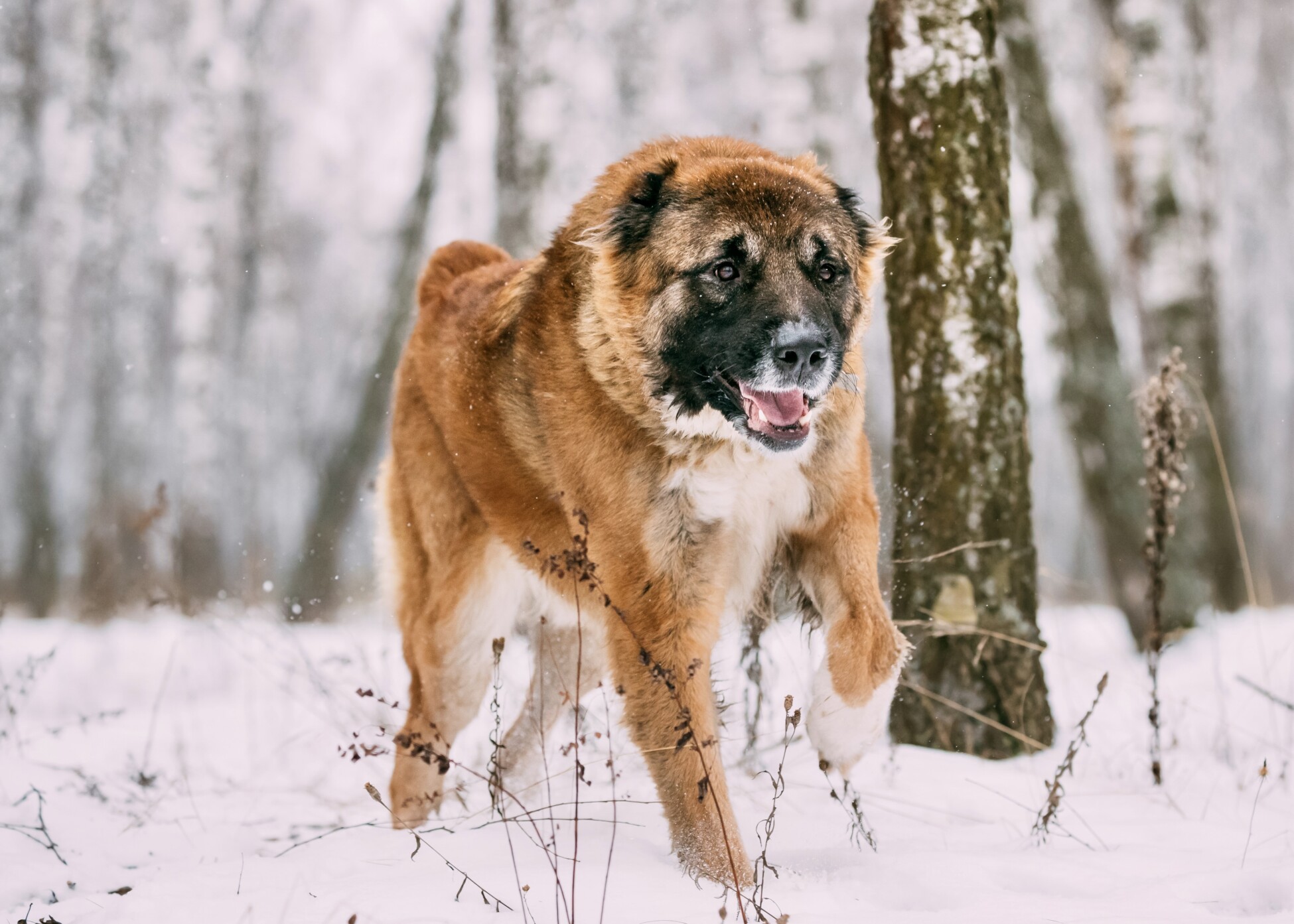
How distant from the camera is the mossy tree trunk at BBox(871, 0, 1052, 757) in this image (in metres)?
3.91

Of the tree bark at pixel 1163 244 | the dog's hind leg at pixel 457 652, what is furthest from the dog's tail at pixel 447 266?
the tree bark at pixel 1163 244

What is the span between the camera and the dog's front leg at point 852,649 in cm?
307

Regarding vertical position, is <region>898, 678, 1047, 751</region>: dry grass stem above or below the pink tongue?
below

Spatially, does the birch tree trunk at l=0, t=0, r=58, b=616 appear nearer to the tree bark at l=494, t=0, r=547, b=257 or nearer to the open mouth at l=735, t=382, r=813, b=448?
the tree bark at l=494, t=0, r=547, b=257

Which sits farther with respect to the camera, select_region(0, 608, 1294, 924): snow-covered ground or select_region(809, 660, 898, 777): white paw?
select_region(809, 660, 898, 777): white paw

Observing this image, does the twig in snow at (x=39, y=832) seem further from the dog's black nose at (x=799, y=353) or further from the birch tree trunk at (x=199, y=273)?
the birch tree trunk at (x=199, y=273)

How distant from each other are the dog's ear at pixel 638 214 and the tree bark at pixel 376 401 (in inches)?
338

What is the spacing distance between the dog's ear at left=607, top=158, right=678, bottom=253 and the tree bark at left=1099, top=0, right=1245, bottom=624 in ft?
18.1

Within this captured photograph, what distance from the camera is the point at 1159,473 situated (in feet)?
11.0

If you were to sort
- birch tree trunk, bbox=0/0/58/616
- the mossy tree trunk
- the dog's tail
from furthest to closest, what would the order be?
1. birch tree trunk, bbox=0/0/58/616
2. the dog's tail
3. the mossy tree trunk

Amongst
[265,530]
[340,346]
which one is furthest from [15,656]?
[340,346]

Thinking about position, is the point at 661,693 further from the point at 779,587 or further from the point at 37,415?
the point at 37,415

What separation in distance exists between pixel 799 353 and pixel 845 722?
1.09 m

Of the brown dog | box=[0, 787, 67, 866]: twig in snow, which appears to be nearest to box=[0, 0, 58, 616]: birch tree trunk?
box=[0, 787, 67, 866]: twig in snow
